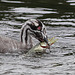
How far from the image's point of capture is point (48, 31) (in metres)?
16.4

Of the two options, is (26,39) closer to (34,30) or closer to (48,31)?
(34,30)

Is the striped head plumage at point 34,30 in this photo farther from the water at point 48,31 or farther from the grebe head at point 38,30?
the water at point 48,31

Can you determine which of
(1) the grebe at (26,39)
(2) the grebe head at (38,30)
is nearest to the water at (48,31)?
(1) the grebe at (26,39)

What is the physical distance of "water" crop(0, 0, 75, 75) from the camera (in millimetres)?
11117

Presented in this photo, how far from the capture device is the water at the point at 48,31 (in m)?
11.1

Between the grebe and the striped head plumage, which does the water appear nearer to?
the grebe

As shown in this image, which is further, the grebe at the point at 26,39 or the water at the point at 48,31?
the grebe at the point at 26,39

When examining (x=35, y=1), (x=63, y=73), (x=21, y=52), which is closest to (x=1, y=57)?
(x=21, y=52)

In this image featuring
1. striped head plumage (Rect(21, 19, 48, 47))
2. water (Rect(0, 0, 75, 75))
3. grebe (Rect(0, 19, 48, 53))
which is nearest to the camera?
water (Rect(0, 0, 75, 75))

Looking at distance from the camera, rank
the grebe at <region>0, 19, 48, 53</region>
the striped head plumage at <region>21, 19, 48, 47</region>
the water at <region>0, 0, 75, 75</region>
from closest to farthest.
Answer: the water at <region>0, 0, 75, 75</region>, the grebe at <region>0, 19, 48, 53</region>, the striped head plumage at <region>21, 19, 48, 47</region>

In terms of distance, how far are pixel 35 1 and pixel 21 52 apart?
8932 millimetres

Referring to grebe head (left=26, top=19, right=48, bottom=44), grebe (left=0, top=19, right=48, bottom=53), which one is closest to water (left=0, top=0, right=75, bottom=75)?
grebe (left=0, top=19, right=48, bottom=53)

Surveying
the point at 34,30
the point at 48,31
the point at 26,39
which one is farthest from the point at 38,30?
the point at 48,31

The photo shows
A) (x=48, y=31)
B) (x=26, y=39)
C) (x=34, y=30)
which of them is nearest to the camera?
(x=34, y=30)
